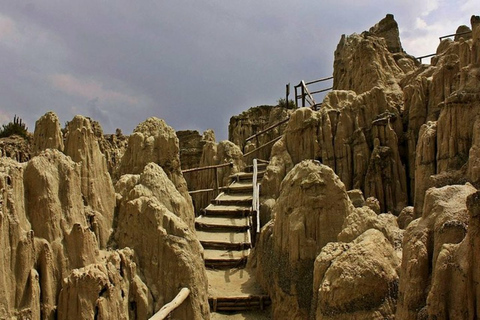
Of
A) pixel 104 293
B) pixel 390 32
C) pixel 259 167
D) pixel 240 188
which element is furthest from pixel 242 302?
pixel 390 32

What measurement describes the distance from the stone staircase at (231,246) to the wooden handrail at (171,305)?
3.05 m

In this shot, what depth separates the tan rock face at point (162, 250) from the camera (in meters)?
10.1

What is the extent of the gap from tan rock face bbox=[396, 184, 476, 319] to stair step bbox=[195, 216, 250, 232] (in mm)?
Answer: 11203

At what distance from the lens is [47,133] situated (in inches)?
532

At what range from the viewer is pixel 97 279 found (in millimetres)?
8133

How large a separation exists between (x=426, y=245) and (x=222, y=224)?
1209 cm

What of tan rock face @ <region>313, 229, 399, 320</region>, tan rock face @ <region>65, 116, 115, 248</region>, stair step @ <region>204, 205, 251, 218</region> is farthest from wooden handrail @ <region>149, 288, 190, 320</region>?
stair step @ <region>204, 205, 251, 218</region>

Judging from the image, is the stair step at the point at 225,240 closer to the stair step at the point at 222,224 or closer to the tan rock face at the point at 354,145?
the stair step at the point at 222,224

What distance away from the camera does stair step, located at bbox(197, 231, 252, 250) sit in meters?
16.7

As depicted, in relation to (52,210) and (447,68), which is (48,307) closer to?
(52,210)

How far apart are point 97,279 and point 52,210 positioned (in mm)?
1348

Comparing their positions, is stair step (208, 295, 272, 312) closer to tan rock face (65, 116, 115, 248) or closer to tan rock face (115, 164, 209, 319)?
tan rock face (115, 164, 209, 319)

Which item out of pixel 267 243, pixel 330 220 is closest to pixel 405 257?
pixel 330 220

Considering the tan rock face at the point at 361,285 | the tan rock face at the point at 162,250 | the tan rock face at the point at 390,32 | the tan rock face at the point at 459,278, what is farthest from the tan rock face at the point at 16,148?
the tan rock face at the point at 459,278
